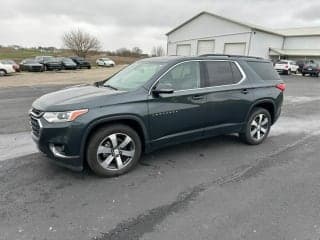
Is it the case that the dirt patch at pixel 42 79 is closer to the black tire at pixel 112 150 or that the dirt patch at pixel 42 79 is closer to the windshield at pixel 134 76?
the windshield at pixel 134 76

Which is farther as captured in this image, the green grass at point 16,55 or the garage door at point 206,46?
the green grass at point 16,55

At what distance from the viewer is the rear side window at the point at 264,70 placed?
5.61m

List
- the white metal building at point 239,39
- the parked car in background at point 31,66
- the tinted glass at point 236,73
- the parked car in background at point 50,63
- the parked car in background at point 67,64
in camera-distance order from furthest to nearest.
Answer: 1. the white metal building at point 239,39
2. the parked car in background at point 67,64
3. the parked car in background at point 50,63
4. the parked car in background at point 31,66
5. the tinted glass at point 236,73

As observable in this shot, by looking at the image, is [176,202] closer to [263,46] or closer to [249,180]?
[249,180]

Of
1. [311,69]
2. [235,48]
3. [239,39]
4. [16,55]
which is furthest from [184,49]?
[16,55]

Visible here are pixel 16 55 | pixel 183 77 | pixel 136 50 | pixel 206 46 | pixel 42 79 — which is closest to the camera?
pixel 183 77

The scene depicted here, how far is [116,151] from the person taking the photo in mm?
4023

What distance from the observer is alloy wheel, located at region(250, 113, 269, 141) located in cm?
559

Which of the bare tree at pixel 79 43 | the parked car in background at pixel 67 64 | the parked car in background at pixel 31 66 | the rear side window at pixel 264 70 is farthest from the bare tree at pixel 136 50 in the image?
the rear side window at pixel 264 70

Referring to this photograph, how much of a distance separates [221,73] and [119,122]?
7.07ft

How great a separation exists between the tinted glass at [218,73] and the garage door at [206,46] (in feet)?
131

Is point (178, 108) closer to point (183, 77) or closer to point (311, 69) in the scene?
point (183, 77)

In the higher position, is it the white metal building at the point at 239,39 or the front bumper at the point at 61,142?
the white metal building at the point at 239,39

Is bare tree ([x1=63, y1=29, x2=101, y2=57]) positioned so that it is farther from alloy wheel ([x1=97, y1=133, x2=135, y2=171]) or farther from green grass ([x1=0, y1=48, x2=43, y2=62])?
alloy wheel ([x1=97, y1=133, x2=135, y2=171])
